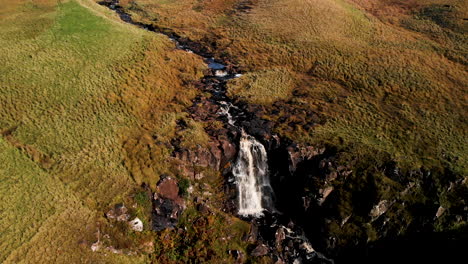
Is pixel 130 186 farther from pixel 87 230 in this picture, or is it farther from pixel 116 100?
pixel 116 100

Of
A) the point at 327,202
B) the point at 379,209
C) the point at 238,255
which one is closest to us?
the point at 238,255

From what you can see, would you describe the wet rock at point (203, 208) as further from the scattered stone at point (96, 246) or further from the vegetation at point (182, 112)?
the scattered stone at point (96, 246)

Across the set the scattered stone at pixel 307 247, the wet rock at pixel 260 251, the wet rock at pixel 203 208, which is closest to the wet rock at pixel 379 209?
the scattered stone at pixel 307 247

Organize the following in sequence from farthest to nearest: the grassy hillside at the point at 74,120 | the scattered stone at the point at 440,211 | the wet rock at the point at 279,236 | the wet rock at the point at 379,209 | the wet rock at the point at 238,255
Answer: the wet rock at the point at 279,236, the wet rock at the point at 379,209, the scattered stone at the point at 440,211, the wet rock at the point at 238,255, the grassy hillside at the point at 74,120

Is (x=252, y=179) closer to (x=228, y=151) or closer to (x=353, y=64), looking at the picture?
(x=228, y=151)

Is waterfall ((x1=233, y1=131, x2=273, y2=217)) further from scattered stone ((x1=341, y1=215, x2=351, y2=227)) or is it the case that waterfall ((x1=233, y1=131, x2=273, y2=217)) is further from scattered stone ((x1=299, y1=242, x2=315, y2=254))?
scattered stone ((x1=341, y1=215, x2=351, y2=227))

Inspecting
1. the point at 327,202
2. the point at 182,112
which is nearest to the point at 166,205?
the point at 182,112

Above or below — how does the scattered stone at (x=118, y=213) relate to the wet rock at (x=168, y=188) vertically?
below

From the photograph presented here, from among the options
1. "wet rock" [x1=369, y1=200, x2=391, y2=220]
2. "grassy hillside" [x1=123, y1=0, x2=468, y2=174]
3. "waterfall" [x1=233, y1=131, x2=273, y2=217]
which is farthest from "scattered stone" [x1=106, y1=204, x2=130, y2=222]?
"wet rock" [x1=369, y1=200, x2=391, y2=220]
